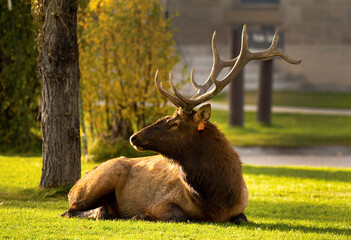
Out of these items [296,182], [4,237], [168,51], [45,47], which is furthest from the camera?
[168,51]

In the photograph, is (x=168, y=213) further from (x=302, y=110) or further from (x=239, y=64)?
(x=302, y=110)

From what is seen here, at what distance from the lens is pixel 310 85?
27.1m

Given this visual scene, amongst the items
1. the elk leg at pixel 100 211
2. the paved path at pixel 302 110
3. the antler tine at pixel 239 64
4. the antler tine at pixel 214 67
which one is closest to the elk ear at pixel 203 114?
the antler tine at pixel 239 64

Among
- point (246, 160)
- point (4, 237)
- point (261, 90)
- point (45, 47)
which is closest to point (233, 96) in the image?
point (261, 90)

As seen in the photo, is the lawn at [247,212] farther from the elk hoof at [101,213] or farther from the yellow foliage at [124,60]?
the yellow foliage at [124,60]

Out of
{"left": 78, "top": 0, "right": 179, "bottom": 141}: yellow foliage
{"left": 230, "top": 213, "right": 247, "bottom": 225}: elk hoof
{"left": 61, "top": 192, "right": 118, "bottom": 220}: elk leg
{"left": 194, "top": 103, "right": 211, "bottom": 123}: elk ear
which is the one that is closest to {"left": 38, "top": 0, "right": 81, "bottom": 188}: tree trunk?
{"left": 61, "top": 192, "right": 118, "bottom": 220}: elk leg

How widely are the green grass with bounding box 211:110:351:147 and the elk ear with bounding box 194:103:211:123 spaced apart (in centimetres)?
1036

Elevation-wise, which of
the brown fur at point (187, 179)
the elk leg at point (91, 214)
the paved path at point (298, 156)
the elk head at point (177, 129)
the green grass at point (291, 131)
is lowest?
the paved path at point (298, 156)

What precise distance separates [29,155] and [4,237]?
685cm

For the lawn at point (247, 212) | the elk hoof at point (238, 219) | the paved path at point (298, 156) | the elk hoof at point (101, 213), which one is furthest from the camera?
the paved path at point (298, 156)

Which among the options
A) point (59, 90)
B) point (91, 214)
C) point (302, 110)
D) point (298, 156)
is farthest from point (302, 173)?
point (302, 110)

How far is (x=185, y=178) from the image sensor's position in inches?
254

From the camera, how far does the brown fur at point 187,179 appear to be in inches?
251

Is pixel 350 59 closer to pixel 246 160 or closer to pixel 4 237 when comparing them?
pixel 246 160
